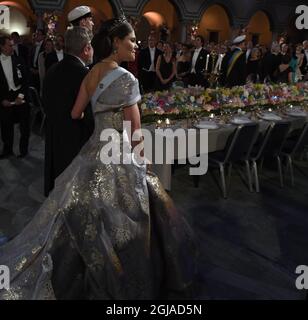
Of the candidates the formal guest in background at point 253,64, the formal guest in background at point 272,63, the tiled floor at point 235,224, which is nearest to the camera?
the tiled floor at point 235,224

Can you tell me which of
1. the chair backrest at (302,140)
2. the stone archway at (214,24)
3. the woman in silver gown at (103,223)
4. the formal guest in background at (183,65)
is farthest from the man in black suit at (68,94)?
the stone archway at (214,24)

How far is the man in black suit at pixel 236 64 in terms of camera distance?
7.70 m

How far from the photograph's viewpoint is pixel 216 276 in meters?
3.12

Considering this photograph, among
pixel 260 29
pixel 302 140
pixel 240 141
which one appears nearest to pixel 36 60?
pixel 240 141

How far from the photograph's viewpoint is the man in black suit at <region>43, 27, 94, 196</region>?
3.09 meters

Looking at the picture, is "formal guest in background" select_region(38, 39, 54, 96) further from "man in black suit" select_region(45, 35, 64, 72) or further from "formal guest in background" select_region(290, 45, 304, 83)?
"formal guest in background" select_region(290, 45, 304, 83)

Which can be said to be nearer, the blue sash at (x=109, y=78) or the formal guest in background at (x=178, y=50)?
the blue sash at (x=109, y=78)

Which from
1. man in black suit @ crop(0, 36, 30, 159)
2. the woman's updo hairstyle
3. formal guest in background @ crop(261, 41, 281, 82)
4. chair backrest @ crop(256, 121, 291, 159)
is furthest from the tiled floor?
formal guest in background @ crop(261, 41, 281, 82)

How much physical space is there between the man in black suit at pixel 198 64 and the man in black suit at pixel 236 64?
0.67 metres

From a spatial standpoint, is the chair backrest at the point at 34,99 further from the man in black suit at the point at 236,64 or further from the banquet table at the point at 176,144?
the man in black suit at the point at 236,64

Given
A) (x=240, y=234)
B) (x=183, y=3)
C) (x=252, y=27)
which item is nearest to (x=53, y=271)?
(x=240, y=234)

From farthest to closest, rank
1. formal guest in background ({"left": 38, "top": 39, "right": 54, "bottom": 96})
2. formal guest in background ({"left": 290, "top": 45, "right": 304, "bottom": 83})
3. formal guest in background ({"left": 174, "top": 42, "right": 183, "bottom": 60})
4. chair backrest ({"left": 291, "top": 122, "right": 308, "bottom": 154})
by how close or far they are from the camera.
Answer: formal guest in background ({"left": 174, "top": 42, "right": 183, "bottom": 60})
formal guest in background ({"left": 290, "top": 45, "right": 304, "bottom": 83})
formal guest in background ({"left": 38, "top": 39, "right": 54, "bottom": 96})
chair backrest ({"left": 291, "top": 122, "right": 308, "bottom": 154})

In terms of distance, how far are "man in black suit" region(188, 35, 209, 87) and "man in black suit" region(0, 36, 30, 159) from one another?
4191 mm

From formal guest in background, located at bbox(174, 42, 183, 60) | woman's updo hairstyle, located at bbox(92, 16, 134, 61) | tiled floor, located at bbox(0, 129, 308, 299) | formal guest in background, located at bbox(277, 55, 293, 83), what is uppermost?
woman's updo hairstyle, located at bbox(92, 16, 134, 61)
